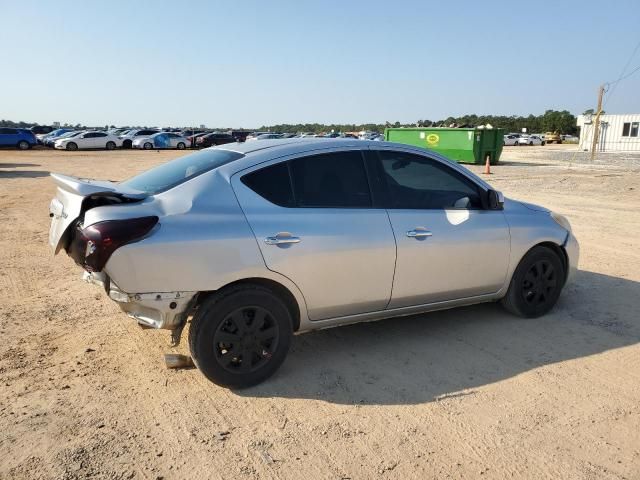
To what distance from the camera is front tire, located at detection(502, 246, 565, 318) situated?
16.0 feet

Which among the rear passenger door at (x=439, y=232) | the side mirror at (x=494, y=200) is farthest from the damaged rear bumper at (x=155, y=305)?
the side mirror at (x=494, y=200)

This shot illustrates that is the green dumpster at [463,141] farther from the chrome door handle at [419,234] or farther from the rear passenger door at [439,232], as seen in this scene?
the chrome door handle at [419,234]

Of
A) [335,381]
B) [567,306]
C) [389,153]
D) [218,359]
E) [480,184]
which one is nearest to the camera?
[218,359]

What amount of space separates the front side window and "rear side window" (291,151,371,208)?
0.24m

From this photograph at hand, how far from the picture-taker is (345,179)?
4.05m

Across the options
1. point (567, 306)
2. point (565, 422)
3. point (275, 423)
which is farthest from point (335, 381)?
point (567, 306)

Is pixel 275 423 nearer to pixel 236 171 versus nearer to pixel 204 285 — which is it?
pixel 204 285

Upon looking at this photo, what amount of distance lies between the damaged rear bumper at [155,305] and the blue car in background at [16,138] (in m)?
41.7

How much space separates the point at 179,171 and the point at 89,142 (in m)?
44.0

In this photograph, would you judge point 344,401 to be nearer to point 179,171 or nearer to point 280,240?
point 280,240

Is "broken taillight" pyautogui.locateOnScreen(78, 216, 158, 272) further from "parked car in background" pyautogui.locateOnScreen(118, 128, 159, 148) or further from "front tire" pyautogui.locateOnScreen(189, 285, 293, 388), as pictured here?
"parked car in background" pyautogui.locateOnScreen(118, 128, 159, 148)

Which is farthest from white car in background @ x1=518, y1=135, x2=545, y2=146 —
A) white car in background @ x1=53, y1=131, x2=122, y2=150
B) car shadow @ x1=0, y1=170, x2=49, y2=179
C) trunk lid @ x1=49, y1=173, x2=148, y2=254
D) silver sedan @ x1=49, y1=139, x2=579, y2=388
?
trunk lid @ x1=49, y1=173, x2=148, y2=254

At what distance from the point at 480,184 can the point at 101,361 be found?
341cm

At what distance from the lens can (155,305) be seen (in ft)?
10.9
